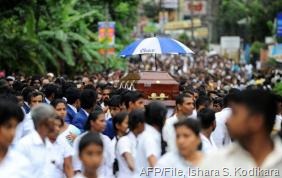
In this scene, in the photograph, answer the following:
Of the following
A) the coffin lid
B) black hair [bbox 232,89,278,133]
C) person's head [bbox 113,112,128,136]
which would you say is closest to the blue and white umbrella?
the coffin lid

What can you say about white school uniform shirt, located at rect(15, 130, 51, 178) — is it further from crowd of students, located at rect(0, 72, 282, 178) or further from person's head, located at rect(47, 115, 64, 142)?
person's head, located at rect(47, 115, 64, 142)

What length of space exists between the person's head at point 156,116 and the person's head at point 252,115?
10.0 ft

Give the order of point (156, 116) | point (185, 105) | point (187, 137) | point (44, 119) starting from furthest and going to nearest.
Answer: point (185, 105), point (156, 116), point (44, 119), point (187, 137)

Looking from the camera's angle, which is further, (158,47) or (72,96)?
(158,47)

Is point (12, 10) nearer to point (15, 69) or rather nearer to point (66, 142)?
point (15, 69)

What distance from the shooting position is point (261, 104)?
4781 mm

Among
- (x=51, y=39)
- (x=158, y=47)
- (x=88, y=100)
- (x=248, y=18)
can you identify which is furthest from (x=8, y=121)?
(x=248, y=18)

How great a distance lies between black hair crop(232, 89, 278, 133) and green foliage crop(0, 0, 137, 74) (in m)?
19.3

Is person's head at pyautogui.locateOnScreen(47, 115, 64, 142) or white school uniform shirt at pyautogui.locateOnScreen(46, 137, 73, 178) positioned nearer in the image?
person's head at pyautogui.locateOnScreen(47, 115, 64, 142)

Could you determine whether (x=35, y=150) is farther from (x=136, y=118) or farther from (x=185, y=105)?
(x=185, y=105)

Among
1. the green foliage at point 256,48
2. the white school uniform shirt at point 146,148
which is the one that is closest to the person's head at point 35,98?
the white school uniform shirt at point 146,148

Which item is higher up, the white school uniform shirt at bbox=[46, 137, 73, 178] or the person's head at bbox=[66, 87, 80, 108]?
the white school uniform shirt at bbox=[46, 137, 73, 178]

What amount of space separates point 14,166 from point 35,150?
95cm

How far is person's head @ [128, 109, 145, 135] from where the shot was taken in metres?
8.24
